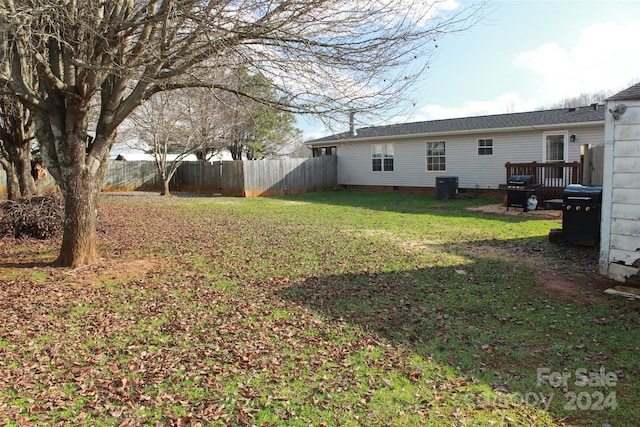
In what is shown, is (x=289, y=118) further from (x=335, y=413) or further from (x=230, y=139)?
(x=335, y=413)

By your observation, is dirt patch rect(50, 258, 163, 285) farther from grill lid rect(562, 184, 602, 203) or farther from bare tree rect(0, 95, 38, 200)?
grill lid rect(562, 184, 602, 203)

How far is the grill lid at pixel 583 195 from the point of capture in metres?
7.64

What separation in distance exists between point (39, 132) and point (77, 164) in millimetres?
1200

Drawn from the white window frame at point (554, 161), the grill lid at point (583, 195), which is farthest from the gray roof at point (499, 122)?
the grill lid at point (583, 195)

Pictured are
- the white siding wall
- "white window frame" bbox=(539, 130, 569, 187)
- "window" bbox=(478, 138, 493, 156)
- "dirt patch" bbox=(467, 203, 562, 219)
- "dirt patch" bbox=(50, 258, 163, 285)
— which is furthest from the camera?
"window" bbox=(478, 138, 493, 156)

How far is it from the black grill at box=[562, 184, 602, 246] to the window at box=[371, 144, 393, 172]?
13454 millimetres

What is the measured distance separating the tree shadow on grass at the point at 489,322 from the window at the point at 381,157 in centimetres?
1503

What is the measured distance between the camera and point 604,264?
6051mm

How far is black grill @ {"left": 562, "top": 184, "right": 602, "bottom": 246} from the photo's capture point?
7.72 m

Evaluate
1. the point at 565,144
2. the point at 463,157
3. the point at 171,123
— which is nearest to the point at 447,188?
the point at 463,157

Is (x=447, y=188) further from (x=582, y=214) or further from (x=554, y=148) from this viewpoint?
(x=582, y=214)

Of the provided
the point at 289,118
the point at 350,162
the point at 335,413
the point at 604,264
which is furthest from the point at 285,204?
the point at 289,118

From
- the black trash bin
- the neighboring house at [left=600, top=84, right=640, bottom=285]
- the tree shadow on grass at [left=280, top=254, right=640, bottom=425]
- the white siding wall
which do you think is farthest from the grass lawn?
the black trash bin

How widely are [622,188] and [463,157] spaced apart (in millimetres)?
12966
